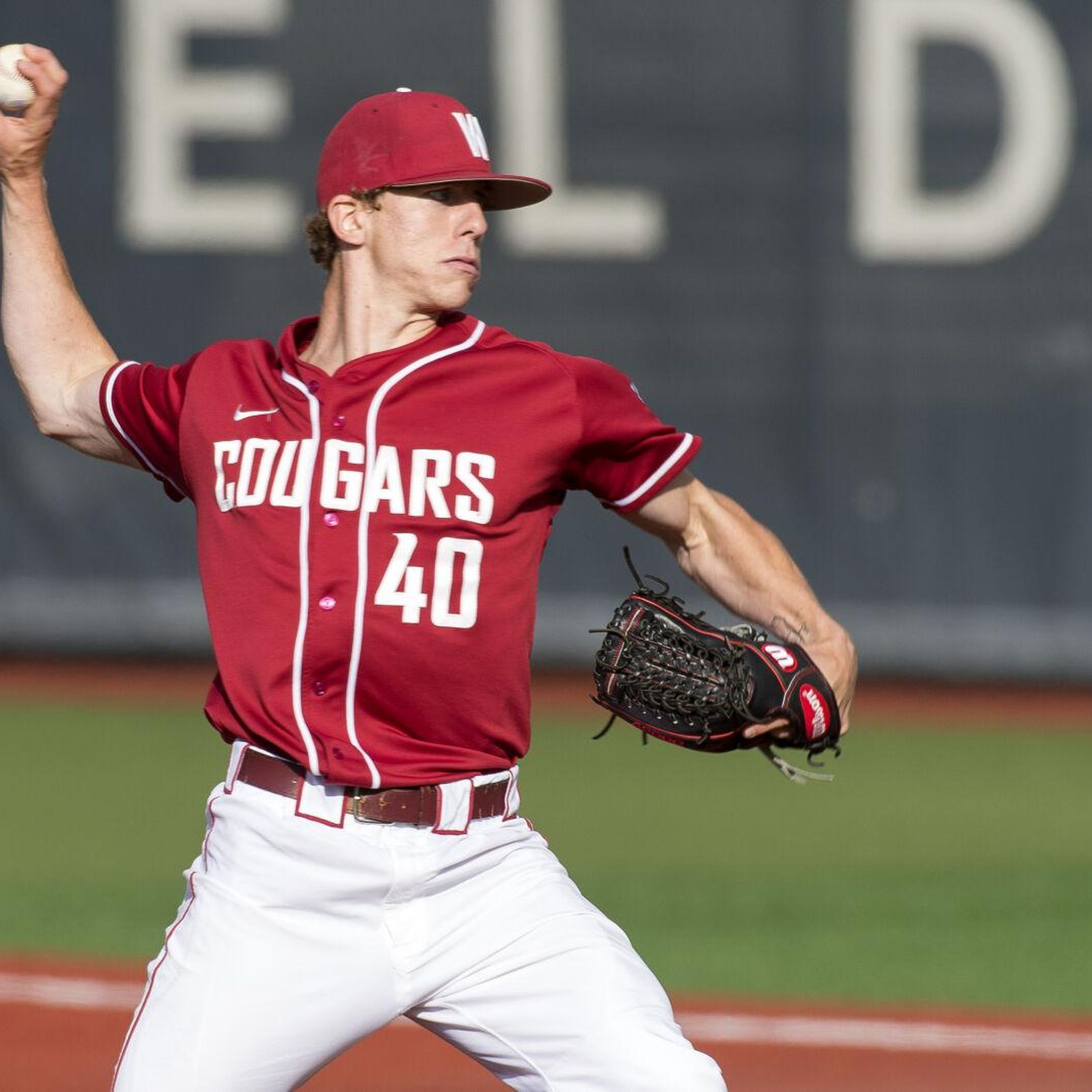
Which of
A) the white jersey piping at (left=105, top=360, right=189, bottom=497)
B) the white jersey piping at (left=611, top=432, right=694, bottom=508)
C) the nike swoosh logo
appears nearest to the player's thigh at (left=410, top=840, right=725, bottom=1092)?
the white jersey piping at (left=611, top=432, right=694, bottom=508)

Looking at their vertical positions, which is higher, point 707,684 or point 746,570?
point 746,570

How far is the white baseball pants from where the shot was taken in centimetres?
273

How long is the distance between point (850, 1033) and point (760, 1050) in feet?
1.02

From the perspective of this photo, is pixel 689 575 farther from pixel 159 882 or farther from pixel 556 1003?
pixel 159 882

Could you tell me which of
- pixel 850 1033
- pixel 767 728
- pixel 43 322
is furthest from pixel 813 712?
pixel 850 1033

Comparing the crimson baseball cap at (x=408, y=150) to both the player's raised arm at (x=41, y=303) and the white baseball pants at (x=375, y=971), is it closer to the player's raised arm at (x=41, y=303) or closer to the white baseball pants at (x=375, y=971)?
the player's raised arm at (x=41, y=303)

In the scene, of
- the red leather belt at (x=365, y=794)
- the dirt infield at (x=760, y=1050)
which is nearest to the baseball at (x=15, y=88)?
the red leather belt at (x=365, y=794)

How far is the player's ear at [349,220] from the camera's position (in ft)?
10.3

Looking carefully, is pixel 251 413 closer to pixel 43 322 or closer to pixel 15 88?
pixel 43 322

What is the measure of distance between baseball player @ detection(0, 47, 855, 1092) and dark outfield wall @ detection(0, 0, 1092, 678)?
22.2 ft

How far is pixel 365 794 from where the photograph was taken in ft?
9.39

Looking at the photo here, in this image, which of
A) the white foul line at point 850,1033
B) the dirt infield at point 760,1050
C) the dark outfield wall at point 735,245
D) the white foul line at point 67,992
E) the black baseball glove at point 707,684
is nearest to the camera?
the black baseball glove at point 707,684

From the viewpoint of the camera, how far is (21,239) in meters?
3.30

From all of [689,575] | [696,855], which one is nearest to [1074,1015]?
[696,855]
